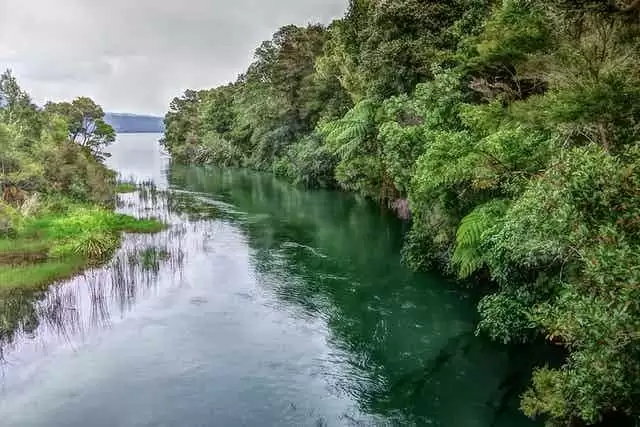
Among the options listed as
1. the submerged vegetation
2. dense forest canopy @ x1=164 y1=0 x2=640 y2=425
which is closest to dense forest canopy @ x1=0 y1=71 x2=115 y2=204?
the submerged vegetation

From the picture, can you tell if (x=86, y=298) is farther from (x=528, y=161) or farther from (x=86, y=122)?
(x=86, y=122)

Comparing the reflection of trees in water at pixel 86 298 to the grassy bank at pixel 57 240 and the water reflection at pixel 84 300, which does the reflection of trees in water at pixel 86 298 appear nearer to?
the water reflection at pixel 84 300

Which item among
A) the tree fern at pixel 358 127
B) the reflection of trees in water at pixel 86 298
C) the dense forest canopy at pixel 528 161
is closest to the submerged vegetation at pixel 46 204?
the reflection of trees in water at pixel 86 298

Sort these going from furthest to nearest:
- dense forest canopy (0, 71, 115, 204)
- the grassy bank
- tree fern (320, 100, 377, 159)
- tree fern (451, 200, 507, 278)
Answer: dense forest canopy (0, 71, 115, 204) → tree fern (320, 100, 377, 159) → the grassy bank → tree fern (451, 200, 507, 278)

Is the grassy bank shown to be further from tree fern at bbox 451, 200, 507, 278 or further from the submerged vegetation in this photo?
tree fern at bbox 451, 200, 507, 278

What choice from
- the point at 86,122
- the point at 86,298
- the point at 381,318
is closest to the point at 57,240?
the point at 86,298

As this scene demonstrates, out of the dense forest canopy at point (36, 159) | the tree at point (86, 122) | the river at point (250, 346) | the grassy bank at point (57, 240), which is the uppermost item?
the tree at point (86, 122)
